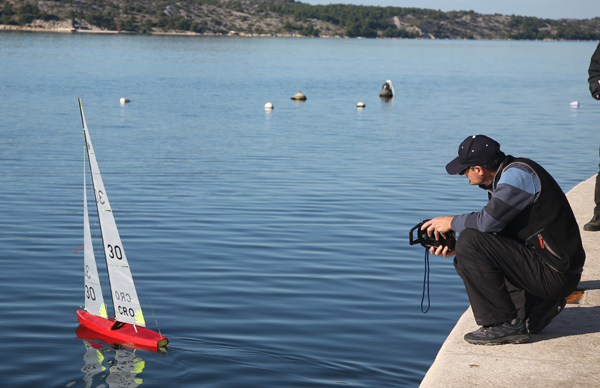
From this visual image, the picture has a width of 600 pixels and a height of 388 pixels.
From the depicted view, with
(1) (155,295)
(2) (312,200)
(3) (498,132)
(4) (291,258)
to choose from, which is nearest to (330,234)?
(4) (291,258)

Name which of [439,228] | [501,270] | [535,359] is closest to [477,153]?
[439,228]

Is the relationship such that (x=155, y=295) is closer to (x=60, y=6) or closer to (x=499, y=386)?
(x=499, y=386)

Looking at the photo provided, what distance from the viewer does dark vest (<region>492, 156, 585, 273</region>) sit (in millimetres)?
5352

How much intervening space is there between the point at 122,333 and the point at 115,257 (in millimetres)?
998

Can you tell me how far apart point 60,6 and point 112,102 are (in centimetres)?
15855

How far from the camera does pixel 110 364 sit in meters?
7.67

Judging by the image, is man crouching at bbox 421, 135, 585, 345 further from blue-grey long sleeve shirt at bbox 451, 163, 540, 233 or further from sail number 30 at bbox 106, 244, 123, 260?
sail number 30 at bbox 106, 244, 123, 260

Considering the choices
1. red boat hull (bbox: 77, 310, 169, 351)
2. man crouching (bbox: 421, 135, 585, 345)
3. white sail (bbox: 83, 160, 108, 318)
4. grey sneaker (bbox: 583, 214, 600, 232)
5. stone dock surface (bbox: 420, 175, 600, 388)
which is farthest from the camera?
grey sneaker (bbox: 583, 214, 600, 232)

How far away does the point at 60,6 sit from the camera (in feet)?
595

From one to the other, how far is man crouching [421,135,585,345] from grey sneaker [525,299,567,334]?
5 centimetres

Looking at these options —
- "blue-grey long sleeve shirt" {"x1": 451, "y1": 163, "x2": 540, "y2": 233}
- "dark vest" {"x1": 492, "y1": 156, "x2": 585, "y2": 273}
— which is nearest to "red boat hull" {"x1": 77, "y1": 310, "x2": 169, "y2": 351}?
"blue-grey long sleeve shirt" {"x1": 451, "y1": 163, "x2": 540, "y2": 233}

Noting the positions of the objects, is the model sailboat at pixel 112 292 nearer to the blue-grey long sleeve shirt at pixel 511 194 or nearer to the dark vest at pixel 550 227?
the blue-grey long sleeve shirt at pixel 511 194

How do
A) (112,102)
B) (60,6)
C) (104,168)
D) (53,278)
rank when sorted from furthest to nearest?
(60,6)
(112,102)
(104,168)
(53,278)

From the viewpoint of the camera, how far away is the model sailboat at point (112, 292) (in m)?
7.83
